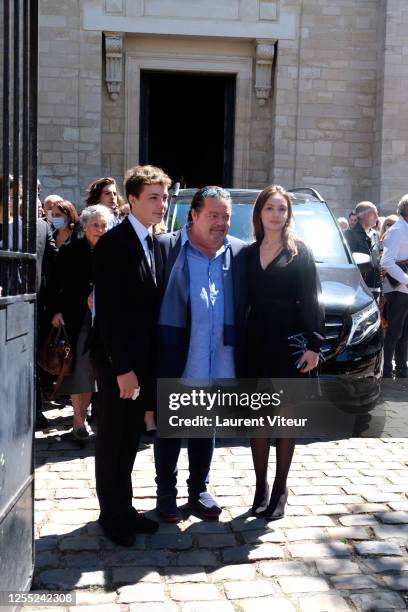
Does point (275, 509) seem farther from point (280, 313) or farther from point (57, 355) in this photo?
point (57, 355)

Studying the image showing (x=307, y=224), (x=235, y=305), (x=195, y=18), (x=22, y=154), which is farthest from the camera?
(x=195, y=18)

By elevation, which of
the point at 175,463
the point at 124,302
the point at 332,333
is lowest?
the point at 175,463

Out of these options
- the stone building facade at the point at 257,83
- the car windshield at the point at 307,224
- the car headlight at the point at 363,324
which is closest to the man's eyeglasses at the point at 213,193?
the car headlight at the point at 363,324

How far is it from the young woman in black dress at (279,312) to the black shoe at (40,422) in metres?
2.46

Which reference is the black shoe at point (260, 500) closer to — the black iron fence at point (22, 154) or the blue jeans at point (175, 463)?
the blue jeans at point (175, 463)

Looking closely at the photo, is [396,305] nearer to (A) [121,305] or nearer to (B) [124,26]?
(A) [121,305]

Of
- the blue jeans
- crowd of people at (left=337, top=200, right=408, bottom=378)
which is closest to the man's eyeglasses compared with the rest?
the blue jeans

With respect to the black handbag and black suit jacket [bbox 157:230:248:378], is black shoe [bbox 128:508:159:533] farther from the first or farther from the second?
the black handbag

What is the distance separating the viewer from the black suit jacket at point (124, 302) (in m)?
3.52

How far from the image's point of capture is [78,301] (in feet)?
17.5

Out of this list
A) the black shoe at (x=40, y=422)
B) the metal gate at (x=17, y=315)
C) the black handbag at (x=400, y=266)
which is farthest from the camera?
the black handbag at (x=400, y=266)

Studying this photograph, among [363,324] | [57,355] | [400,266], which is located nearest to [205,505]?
[57,355]

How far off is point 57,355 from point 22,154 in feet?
8.20

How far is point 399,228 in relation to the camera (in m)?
7.68
